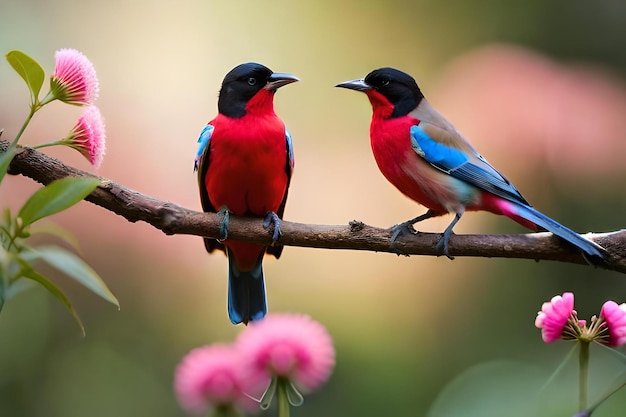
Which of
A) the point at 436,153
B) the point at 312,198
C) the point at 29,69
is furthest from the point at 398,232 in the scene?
the point at 312,198

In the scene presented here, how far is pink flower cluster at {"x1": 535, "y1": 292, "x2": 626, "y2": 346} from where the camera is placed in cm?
134

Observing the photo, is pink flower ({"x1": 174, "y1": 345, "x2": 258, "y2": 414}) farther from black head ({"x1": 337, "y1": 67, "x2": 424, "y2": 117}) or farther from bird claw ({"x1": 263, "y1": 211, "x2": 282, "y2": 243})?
black head ({"x1": 337, "y1": 67, "x2": 424, "y2": 117})

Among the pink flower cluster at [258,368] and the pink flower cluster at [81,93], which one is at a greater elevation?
the pink flower cluster at [81,93]

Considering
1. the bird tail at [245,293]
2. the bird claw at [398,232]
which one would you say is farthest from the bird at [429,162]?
the bird tail at [245,293]

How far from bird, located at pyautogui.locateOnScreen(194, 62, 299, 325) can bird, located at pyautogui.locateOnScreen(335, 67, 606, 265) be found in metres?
0.31

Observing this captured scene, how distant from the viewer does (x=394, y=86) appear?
2688 mm

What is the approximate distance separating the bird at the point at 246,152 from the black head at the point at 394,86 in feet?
0.80

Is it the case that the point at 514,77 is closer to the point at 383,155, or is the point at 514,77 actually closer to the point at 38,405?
the point at 383,155

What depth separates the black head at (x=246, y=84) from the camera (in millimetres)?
2732

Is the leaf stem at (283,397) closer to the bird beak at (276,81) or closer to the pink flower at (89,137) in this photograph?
the pink flower at (89,137)

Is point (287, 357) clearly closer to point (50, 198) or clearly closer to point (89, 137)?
point (50, 198)

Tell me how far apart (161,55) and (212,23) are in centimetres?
33

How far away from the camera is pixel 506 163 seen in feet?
13.2

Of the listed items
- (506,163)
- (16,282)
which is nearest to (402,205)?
(506,163)
